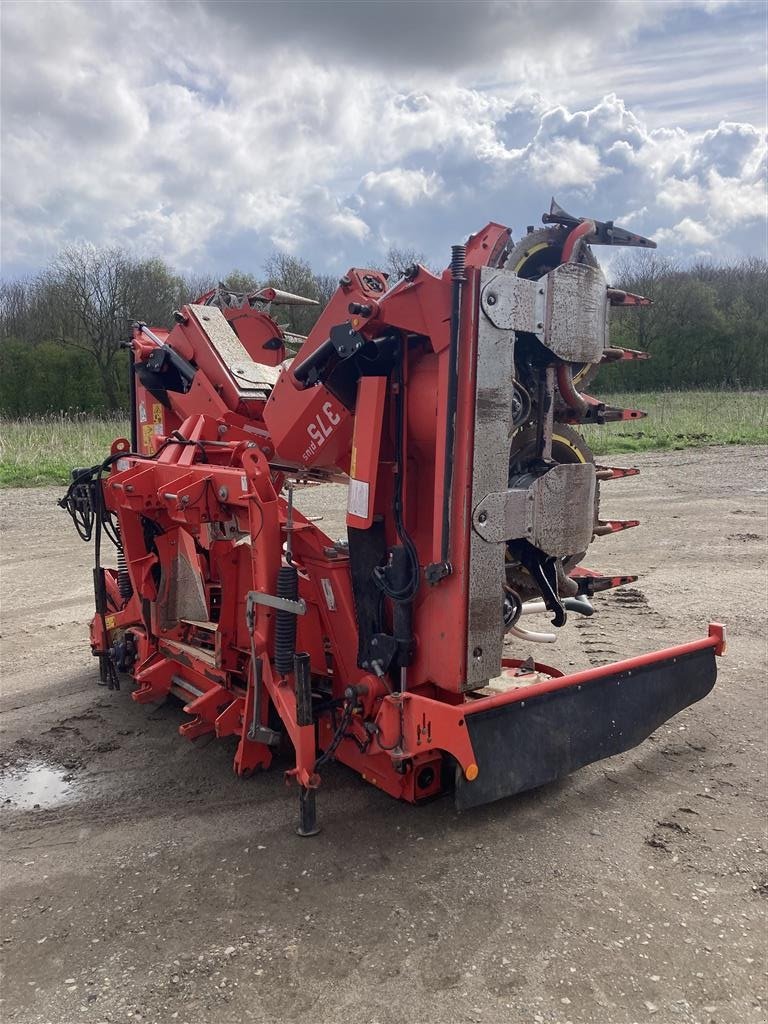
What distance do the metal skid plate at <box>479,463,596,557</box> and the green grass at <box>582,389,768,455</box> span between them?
30.4 ft

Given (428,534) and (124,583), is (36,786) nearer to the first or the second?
(124,583)

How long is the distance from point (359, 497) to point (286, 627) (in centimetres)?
60

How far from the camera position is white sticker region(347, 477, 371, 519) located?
3.10m

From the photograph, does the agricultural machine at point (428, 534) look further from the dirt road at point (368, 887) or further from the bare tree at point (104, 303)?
the bare tree at point (104, 303)

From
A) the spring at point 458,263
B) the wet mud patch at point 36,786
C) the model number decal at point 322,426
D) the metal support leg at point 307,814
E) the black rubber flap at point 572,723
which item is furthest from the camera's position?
the wet mud patch at point 36,786

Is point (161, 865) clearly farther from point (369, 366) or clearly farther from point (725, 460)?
point (725, 460)

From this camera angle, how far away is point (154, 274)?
29.8m

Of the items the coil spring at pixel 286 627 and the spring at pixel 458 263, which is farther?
the coil spring at pixel 286 627

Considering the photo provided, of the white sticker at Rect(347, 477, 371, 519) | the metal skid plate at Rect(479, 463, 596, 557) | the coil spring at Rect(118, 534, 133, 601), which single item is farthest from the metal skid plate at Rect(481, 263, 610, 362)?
the coil spring at Rect(118, 534, 133, 601)

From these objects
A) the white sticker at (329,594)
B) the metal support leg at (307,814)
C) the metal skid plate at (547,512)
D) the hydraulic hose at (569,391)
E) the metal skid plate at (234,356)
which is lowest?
the metal support leg at (307,814)

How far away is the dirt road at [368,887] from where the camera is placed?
237cm

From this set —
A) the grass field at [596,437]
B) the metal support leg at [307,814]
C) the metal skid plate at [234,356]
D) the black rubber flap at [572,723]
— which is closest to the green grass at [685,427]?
the grass field at [596,437]

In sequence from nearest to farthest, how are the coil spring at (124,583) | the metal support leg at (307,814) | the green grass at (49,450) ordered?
the metal support leg at (307,814)
the coil spring at (124,583)
the green grass at (49,450)

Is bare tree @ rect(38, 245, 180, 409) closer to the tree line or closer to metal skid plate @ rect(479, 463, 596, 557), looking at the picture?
the tree line
